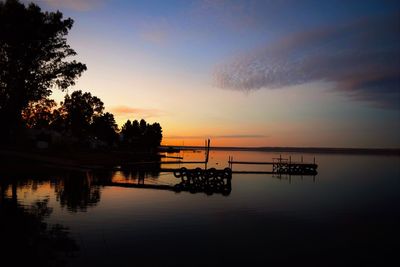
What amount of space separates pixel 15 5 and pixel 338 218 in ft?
155

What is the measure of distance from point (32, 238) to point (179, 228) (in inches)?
350

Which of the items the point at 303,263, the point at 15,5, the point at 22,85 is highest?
the point at 15,5

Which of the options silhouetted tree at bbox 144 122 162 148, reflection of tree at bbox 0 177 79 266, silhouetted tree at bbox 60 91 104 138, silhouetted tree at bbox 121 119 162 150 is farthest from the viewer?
silhouetted tree at bbox 144 122 162 148

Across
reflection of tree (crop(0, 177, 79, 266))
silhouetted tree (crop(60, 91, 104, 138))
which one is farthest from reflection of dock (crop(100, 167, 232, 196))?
silhouetted tree (crop(60, 91, 104, 138))

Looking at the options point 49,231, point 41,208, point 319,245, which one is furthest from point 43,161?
point 319,245

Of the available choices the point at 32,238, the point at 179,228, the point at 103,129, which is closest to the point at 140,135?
the point at 103,129

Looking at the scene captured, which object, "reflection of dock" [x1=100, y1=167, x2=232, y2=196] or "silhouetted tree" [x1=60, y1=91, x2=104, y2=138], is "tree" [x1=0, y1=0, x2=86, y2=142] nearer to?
"reflection of dock" [x1=100, y1=167, x2=232, y2=196]

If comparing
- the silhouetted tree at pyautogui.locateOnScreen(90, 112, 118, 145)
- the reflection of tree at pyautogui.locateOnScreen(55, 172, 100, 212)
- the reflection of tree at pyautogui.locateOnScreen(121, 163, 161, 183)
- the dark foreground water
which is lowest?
the dark foreground water

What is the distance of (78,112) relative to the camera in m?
110

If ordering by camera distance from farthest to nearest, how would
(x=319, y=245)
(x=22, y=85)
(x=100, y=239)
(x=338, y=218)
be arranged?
1. (x=22, y=85)
2. (x=338, y=218)
3. (x=319, y=245)
4. (x=100, y=239)

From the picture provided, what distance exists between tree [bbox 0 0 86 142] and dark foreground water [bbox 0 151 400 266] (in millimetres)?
15032

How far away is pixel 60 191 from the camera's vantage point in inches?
1270

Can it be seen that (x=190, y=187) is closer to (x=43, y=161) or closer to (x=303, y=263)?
(x=43, y=161)

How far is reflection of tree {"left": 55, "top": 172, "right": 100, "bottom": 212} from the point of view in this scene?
27064 mm
